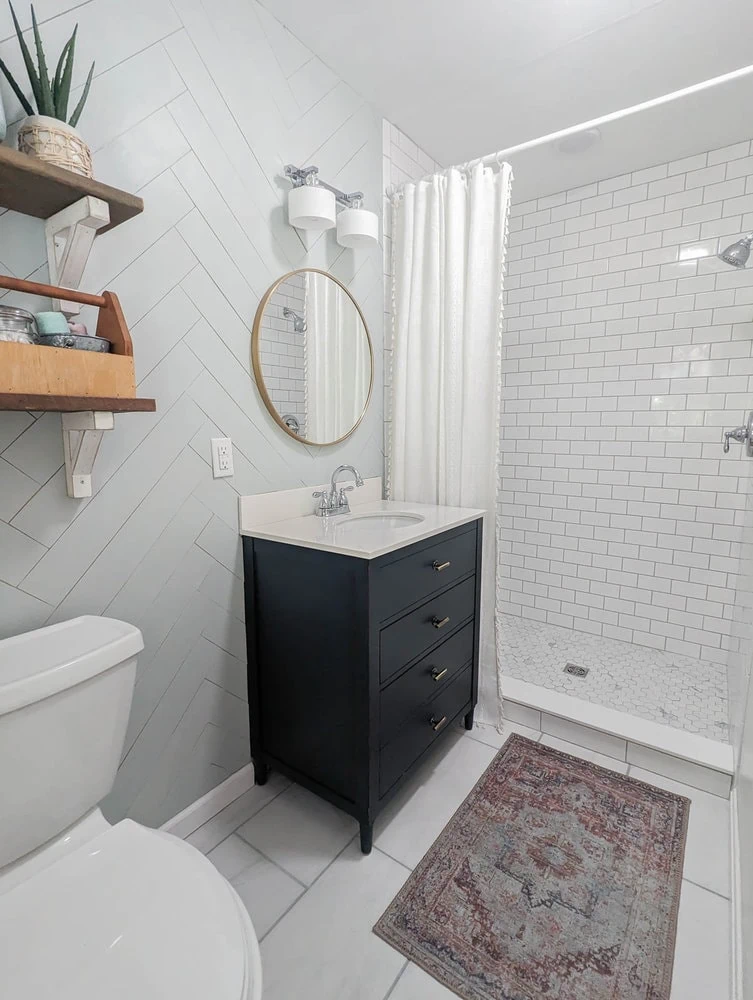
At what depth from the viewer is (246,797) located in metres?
1.63

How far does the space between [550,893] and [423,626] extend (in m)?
0.76

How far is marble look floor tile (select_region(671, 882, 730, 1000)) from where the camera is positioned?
1.08 metres

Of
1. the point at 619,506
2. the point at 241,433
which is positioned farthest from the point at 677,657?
the point at 241,433

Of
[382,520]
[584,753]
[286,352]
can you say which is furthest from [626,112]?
[584,753]

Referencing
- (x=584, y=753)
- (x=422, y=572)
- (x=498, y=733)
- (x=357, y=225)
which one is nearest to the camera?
(x=422, y=572)

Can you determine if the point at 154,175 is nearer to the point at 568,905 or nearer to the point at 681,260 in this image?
the point at 568,905

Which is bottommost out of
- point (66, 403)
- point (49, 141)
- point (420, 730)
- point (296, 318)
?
point (420, 730)

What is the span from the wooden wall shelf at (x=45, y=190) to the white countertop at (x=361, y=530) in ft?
2.88

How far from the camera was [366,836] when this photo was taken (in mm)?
1411

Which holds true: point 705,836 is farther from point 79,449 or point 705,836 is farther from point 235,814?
point 79,449

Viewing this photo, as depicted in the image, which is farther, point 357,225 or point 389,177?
point 389,177

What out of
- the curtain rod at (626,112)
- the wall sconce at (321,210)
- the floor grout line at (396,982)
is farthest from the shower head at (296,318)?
the floor grout line at (396,982)

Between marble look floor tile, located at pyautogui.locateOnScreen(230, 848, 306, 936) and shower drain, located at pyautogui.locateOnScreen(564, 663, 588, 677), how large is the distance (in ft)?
5.01

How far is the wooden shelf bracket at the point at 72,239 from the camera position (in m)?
0.97
